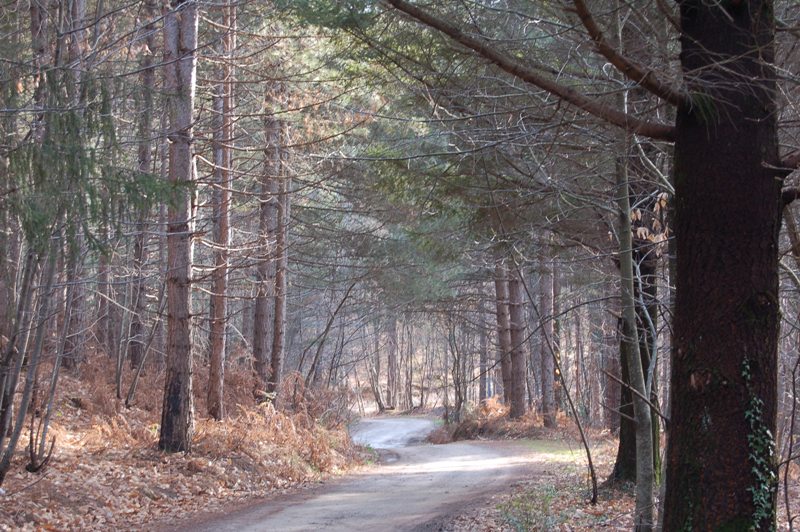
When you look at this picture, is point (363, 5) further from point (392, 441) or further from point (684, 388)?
point (392, 441)

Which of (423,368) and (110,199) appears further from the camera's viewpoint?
(423,368)

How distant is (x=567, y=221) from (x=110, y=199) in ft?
18.9

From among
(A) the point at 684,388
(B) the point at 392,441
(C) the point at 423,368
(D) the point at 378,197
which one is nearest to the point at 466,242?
(D) the point at 378,197

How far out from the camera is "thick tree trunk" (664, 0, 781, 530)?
13.6 ft

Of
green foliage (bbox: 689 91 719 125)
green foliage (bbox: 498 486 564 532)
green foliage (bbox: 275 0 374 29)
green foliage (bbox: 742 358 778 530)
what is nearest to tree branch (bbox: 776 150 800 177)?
green foliage (bbox: 689 91 719 125)

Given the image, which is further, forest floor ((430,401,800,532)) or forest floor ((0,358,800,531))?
forest floor ((0,358,800,531))

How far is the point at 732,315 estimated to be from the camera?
13.9 feet

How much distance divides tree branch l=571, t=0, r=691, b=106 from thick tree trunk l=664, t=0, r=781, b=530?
0.37 ft

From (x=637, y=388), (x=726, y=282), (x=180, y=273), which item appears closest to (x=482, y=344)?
(x=180, y=273)

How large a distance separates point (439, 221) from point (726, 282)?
8121 millimetres

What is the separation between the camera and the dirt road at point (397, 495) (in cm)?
884

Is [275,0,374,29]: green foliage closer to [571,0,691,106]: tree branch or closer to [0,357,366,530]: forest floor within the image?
[571,0,691,106]: tree branch

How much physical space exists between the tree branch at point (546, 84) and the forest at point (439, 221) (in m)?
0.02

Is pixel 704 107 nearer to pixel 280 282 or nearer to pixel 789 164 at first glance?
pixel 789 164
